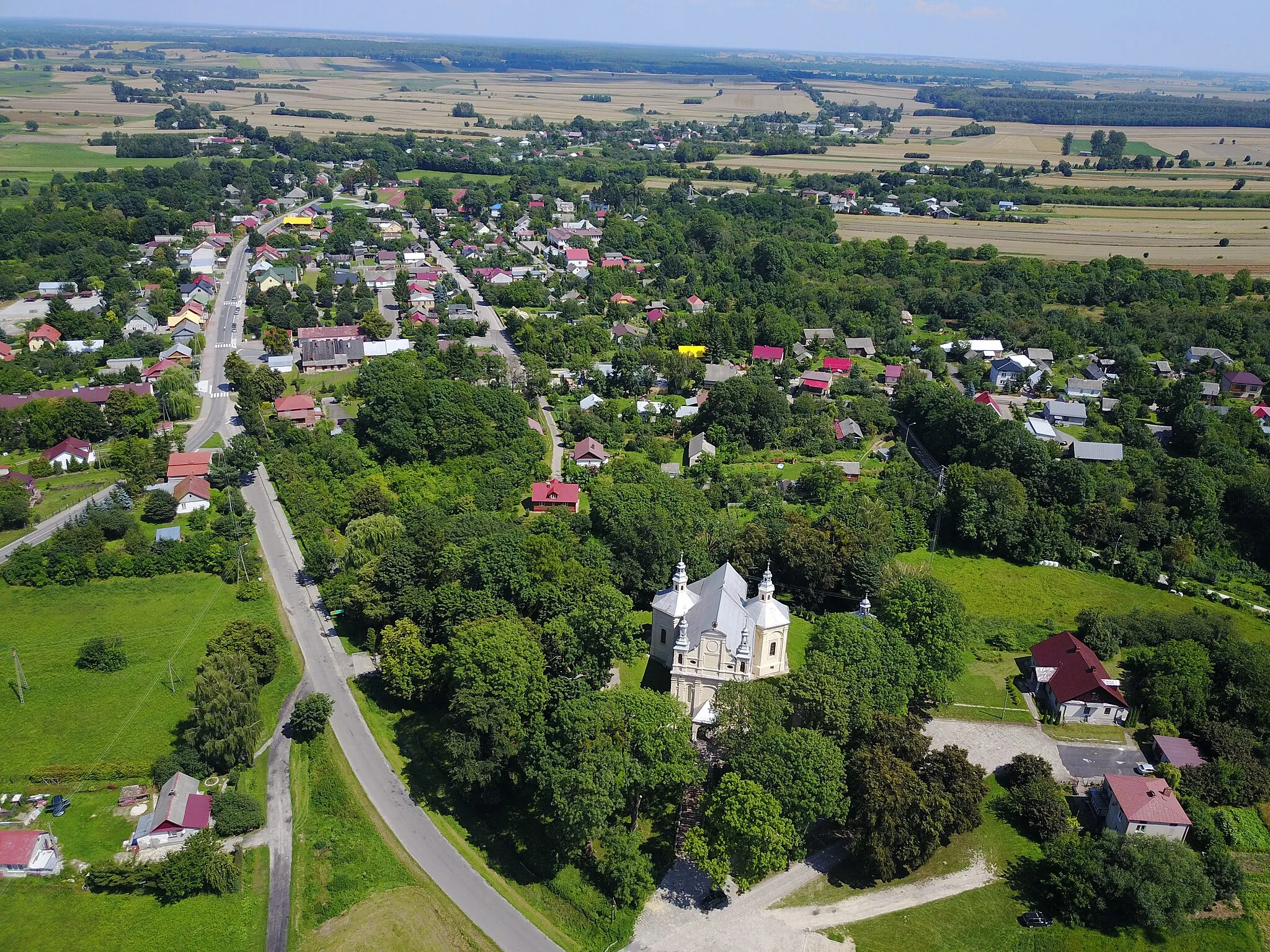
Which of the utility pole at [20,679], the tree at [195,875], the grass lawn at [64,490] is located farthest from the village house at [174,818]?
the grass lawn at [64,490]

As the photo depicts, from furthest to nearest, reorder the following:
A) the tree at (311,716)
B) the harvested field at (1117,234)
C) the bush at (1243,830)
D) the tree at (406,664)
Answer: the harvested field at (1117,234) → the tree at (406,664) → the tree at (311,716) → the bush at (1243,830)

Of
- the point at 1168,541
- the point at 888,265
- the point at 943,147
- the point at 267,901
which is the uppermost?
the point at 943,147

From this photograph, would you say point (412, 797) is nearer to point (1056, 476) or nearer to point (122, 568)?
point (122, 568)

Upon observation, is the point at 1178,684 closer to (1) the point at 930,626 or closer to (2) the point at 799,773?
(1) the point at 930,626

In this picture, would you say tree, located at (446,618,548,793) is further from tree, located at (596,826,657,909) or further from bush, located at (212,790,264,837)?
bush, located at (212,790,264,837)

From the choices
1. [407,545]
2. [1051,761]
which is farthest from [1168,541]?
[407,545]

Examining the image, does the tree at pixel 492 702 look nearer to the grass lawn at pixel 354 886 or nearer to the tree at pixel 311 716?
the grass lawn at pixel 354 886

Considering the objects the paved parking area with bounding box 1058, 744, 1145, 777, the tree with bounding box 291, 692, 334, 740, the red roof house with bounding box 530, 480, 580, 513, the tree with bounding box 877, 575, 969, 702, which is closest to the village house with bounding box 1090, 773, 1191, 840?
the paved parking area with bounding box 1058, 744, 1145, 777
